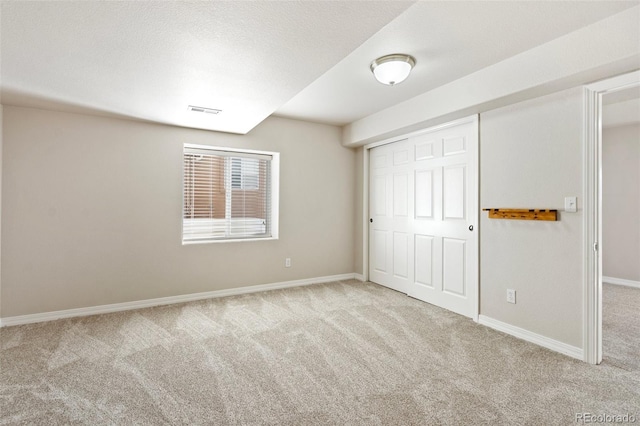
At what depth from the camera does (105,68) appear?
2225mm

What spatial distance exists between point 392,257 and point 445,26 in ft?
9.82

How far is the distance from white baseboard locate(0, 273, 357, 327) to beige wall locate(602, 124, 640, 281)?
4.35 meters

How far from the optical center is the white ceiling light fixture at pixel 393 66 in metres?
2.52

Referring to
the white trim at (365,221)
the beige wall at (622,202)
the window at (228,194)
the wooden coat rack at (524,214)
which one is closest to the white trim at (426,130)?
the white trim at (365,221)

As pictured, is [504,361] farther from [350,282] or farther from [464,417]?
[350,282]

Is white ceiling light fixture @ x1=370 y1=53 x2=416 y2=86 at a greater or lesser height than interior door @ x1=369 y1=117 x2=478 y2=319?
greater

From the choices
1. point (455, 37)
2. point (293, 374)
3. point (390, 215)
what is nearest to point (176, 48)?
point (455, 37)

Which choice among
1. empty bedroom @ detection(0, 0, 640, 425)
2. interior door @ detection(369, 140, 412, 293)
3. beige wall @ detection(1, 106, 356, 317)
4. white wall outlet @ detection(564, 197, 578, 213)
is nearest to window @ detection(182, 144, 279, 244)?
empty bedroom @ detection(0, 0, 640, 425)

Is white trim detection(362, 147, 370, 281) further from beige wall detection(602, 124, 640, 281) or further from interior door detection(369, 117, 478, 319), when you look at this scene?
beige wall detection(602, 124, 640, 281)

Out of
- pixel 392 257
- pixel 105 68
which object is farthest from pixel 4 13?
pixel 392 257

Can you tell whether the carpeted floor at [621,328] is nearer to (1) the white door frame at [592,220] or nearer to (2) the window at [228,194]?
(1) the white door frame at [592,220]

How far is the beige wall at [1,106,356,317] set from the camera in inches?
125

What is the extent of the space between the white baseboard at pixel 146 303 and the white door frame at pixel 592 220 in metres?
3.12

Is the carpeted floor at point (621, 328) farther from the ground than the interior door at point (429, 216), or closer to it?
closer to it
